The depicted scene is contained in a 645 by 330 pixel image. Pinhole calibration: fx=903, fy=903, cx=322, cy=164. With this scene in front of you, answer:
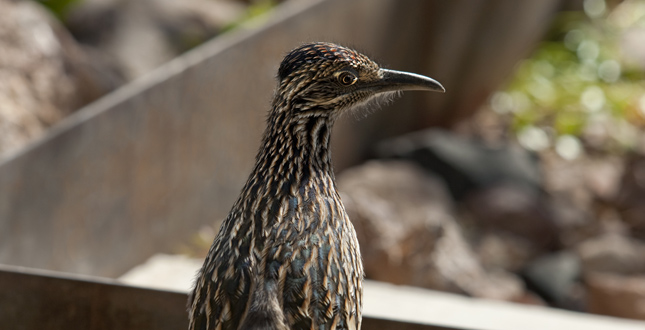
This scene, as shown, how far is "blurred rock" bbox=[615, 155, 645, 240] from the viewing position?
9.02 metres

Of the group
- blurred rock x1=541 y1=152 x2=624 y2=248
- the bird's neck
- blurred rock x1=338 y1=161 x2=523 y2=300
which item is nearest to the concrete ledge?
the bird's neck

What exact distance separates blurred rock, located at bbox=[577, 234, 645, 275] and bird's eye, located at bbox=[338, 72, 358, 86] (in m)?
5.51

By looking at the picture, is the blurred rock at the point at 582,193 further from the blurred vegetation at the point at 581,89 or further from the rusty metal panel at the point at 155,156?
the rusty metal panel at the point at 155,156

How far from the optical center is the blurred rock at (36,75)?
22.5 ft

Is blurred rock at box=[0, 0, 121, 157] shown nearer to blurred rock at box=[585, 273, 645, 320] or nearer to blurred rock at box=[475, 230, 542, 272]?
blurred rock at box=[475, 230, 542, 272]

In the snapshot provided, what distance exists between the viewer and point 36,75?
7305 millimetres

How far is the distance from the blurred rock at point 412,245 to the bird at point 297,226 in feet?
12.1

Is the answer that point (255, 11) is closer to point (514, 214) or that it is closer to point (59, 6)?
point (59, 6)

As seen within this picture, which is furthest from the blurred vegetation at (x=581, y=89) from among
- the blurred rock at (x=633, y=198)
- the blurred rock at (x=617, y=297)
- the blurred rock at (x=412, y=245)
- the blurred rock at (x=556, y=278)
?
the blurred rock at (x=617, y=297)

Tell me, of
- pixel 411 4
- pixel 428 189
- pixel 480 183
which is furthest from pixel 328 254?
pixel 411 4

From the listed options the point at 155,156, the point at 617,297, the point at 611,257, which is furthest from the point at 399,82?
the point at 611,257

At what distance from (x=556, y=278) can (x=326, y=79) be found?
5196 mm

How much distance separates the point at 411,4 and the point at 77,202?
5.25m

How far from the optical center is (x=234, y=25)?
1025cm
